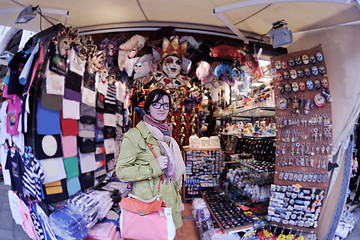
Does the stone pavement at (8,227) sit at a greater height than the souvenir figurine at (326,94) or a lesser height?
lesser

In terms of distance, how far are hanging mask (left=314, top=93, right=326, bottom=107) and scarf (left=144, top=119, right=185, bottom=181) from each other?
5.63 ft

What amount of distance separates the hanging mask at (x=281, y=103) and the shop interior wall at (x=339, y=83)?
20.5 inches

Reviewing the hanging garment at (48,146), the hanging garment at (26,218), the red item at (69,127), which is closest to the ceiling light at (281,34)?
the red item at (69,127)

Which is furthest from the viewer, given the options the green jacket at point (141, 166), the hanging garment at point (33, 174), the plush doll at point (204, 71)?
the plush doll at point (204, 71)

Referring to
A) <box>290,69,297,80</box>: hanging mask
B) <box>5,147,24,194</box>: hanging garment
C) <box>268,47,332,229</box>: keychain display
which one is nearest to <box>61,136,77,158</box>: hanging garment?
<box>5,147,24,194</box>: hanging garment

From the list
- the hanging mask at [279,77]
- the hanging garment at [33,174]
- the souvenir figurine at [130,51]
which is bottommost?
the hanging garment at [33,174]

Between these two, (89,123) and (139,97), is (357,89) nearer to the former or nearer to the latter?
(89,123)

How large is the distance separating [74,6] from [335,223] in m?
3.92

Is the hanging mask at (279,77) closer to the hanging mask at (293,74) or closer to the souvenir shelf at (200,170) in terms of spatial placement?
the hanging mask at (293,74)

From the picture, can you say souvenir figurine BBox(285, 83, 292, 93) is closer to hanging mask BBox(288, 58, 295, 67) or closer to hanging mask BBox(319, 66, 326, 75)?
hanging mask BBox(288, 58, 295, 67)

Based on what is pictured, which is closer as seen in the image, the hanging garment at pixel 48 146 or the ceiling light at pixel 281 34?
the hanging garment at pixel 48 146

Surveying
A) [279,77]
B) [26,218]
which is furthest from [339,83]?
[26,218]

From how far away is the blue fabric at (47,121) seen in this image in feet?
5.73

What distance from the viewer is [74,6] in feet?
6.61
